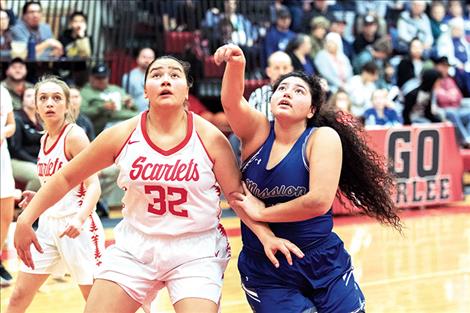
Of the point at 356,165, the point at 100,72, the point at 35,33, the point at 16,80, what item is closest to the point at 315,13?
the point at 100,72

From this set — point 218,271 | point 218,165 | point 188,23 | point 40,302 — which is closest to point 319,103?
point 218,165

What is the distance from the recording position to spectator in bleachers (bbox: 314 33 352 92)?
14172mm

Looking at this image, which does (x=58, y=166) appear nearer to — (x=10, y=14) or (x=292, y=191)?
(x=292, y=191)

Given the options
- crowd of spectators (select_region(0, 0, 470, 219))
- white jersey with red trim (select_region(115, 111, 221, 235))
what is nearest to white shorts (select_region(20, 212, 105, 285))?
white jersey with red trim (select_region(115, 111, 221, 235))

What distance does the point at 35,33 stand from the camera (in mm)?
12375

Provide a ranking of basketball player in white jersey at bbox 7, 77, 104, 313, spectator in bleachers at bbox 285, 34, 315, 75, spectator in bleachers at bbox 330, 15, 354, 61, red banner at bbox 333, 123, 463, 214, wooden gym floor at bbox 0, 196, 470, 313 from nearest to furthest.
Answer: basketball player in white jersey at bbox 7, 77, 104, 313 → wooden gym floor at bbox 0, 196, 470, 313 → red banner at bbox 333, 123, 463, 214 → spectator in bleachers at bbox 285, 34, 315, 75 → spectator in bleachers at bbox 330, 15, 354, 61

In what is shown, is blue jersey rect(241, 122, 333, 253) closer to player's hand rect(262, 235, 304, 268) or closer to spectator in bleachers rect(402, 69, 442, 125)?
player's hand rect(262, 235, 304, 268)

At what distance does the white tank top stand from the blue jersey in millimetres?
1404

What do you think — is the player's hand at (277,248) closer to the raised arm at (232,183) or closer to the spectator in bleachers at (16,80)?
A: the raised arm at (232,183)

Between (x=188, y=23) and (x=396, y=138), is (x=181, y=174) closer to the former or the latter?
(x=396, y=138)

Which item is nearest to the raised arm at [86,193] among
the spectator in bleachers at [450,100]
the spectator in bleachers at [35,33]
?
the spectator in bleachers at [35,33]

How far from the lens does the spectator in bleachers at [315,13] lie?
51.0 ft

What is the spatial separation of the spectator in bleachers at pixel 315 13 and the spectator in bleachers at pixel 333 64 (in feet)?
3.22

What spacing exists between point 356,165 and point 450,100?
1070 centimetres
